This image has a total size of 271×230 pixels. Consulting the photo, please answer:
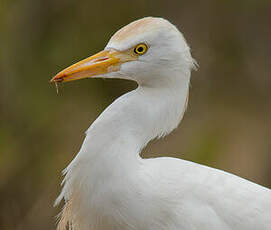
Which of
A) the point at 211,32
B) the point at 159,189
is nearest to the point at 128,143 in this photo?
the point at 159,189

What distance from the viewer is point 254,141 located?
6285 mm

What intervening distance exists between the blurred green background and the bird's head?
306 centimetres

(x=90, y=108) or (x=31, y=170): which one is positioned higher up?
(x=90, y=108)

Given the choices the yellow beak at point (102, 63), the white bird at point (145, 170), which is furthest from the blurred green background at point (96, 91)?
the yellow beak at point (102, 63)

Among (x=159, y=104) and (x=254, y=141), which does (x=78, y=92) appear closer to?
(x=254, y=141)

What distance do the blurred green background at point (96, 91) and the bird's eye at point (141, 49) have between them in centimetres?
314

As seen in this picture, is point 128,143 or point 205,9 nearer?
point 128,143

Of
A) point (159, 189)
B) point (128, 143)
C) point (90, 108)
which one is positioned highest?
point (128, 143)

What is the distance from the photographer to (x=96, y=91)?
20.2 feet

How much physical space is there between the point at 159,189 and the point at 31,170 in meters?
3.54

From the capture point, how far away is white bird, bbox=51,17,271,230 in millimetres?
2527

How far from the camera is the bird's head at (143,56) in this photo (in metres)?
2.61

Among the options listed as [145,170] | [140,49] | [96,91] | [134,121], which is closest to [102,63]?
[140,49]

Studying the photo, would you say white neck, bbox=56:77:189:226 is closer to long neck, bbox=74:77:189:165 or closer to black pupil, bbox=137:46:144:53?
long neck, bbox=74:77:189:165
